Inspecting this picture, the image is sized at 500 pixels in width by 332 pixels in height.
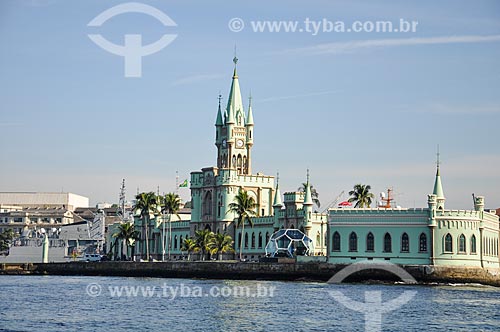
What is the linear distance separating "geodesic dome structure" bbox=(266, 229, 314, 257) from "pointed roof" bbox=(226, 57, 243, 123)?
27.0 metres

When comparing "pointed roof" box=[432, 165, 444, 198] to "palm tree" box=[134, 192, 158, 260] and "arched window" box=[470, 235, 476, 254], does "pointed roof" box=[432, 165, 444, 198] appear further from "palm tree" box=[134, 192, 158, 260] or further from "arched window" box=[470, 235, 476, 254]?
"palm tree" box=[134, 192, 158, 260]

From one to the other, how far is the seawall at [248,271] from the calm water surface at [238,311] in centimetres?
795

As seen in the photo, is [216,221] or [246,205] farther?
[216,221]

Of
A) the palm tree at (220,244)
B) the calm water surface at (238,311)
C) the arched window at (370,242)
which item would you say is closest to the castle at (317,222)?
the arched window at (370,242)

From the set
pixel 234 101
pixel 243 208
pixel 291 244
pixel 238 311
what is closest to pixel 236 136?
pixel 234 101

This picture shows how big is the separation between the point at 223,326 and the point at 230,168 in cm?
8327

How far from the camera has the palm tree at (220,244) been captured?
132375mm

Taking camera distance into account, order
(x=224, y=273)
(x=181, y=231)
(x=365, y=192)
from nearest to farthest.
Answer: (x=224, y=273), (x=365, y=192), (x=181, y=231)

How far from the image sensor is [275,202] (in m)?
130

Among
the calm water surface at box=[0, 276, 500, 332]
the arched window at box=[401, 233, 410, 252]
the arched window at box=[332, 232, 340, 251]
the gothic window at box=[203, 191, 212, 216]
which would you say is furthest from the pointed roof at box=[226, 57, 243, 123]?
the calm water surface at box=[0, 276, 500, 332]

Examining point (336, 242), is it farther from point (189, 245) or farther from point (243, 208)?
point (189, 245)

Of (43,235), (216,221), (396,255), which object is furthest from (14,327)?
(43,235)

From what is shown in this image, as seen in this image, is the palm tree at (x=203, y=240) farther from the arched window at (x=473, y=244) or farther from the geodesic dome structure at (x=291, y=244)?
the arched window at (x=473, y=244)

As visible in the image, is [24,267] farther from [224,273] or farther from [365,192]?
[365,192]
